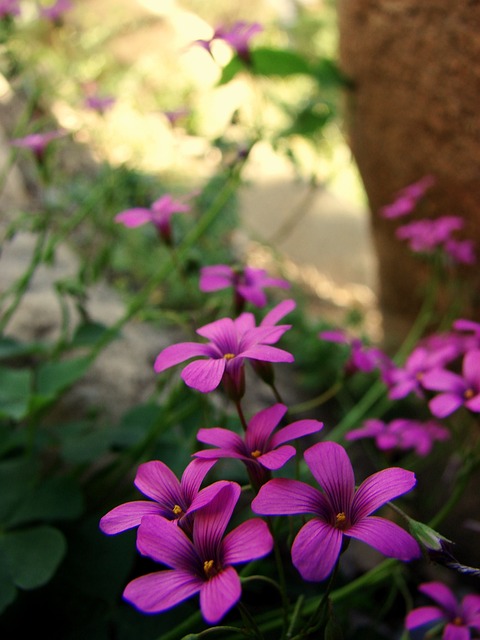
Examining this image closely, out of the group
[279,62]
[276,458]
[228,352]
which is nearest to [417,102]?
[279,62]

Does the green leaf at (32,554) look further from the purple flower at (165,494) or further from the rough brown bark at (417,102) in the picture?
the rough brown bark at (417,102)

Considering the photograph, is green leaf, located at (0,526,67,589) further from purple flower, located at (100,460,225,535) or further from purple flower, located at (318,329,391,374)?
purple flower, located at (318,329,391,374)

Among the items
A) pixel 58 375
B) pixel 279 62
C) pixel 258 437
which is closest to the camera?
pixel 258 437

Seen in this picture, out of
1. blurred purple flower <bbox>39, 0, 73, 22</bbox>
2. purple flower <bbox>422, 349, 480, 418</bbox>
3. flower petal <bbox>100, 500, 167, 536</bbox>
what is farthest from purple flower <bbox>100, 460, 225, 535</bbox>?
blurred purple flower <bbox>39, 0, 73, 22</bbox>

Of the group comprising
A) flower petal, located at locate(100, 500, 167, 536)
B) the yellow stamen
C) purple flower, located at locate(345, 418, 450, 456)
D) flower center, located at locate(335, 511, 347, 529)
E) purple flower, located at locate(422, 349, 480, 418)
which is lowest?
purple flower, located at locate(345, 418, 450, 456)

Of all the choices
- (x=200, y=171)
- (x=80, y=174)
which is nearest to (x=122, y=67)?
(x=200, y=171)

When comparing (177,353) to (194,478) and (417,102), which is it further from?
(417,102)
